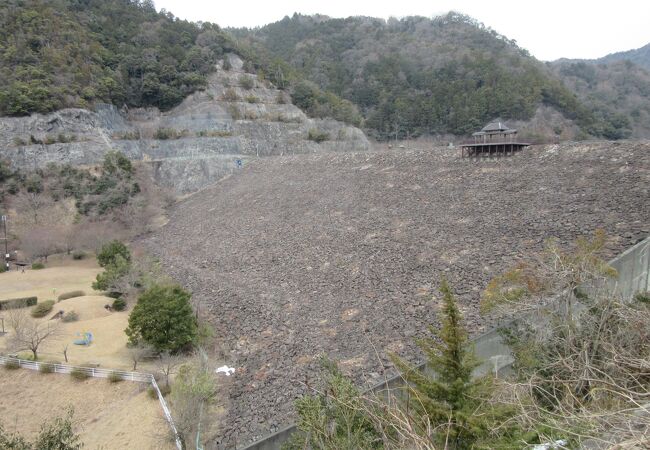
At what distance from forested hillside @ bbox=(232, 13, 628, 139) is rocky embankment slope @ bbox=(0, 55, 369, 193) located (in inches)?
215

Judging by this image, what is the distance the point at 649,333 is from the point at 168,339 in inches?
451

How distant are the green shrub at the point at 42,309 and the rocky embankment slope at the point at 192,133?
1768 cm

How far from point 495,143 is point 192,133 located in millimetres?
26881

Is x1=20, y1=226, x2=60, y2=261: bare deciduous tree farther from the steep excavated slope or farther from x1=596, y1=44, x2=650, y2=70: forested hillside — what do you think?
x1=596, y1=44, x2=650, y2=70: forested hillside

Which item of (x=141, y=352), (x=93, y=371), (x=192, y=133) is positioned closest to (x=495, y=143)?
(x=141, y=352)

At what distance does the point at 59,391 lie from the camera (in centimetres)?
1196

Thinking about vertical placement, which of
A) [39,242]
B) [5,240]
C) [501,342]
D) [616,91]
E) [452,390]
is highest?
[616,91]

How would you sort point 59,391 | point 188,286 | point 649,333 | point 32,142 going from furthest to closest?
point 32,142 → point 188,286 → point 59,391 → point 649,333

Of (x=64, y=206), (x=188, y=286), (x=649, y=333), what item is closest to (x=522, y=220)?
(x=649, y=333)

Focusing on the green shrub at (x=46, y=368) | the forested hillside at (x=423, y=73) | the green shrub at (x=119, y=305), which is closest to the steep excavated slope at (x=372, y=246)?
the green shrub at (x=119, y=305)

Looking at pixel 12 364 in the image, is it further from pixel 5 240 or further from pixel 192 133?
pixel 192 133

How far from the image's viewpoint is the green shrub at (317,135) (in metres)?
41.5

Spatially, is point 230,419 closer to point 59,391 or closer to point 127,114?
point 59,391

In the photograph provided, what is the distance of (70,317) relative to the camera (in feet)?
54.6
